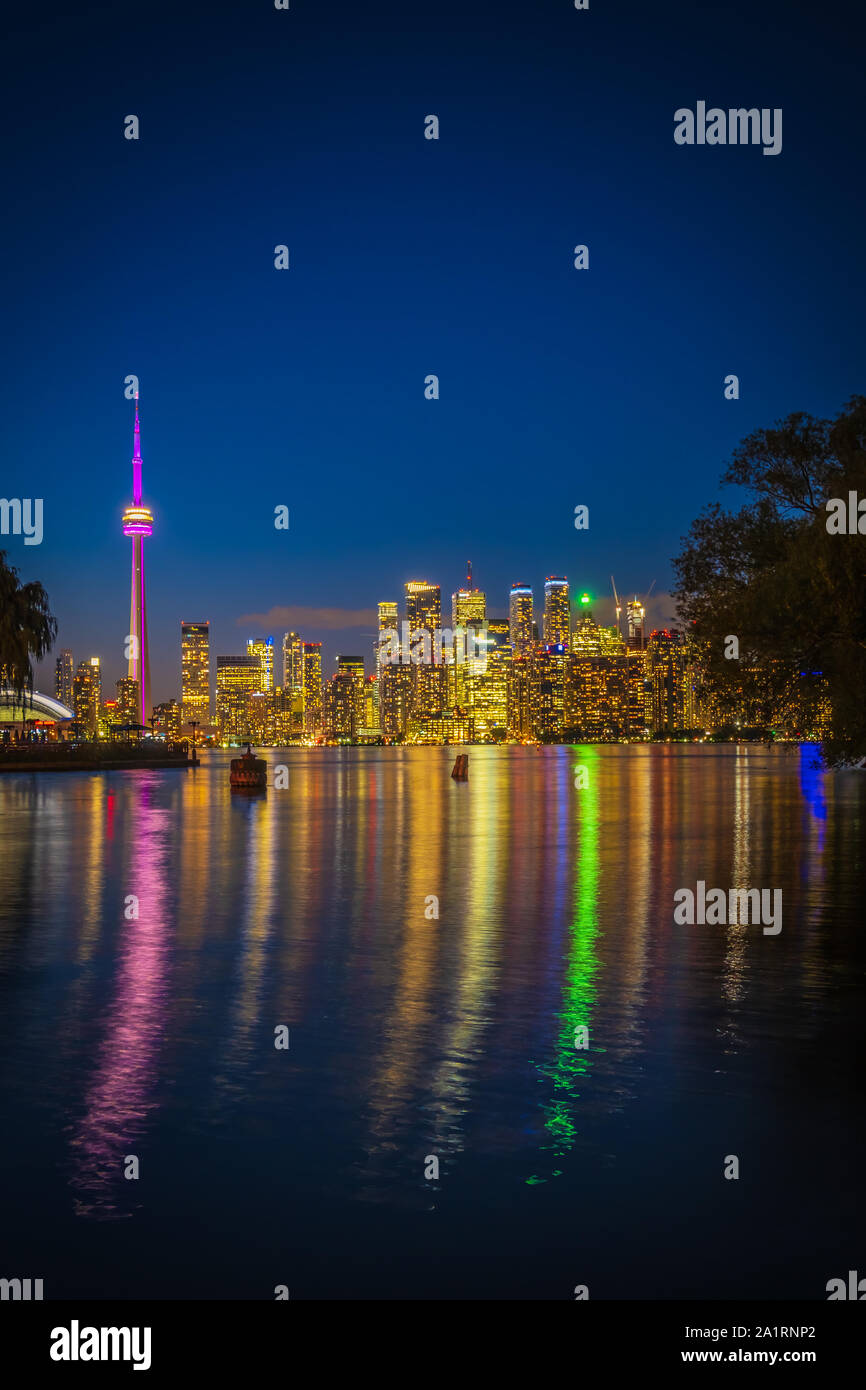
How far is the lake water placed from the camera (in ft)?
21.1

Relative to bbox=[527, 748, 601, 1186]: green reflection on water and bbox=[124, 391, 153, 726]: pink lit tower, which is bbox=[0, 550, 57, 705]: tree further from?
bbox=[124, 391, 153, 726]: pink lit tower

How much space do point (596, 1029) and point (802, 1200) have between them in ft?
14.0

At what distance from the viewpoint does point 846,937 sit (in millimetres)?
16297

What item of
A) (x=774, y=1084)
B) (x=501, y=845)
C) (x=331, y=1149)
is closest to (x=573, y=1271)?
(x=331, y=1149)

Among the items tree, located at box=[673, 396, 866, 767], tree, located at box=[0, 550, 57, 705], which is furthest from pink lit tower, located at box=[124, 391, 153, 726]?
tree, located at box=[673, 396, 866, 767]

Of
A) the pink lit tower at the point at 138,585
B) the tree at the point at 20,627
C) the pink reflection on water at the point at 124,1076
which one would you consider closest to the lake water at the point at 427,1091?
the pink reflection on water at the point at 124,1076

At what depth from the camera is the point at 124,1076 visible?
9680mm

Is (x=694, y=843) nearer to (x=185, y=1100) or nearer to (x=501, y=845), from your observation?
(x=501, y=845)

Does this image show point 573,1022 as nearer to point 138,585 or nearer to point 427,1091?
point 427,1091

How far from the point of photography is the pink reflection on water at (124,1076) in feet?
23.9

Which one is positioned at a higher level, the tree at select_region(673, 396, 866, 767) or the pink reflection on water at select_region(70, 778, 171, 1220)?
the tree at select_region(673, 396, 866, 767)

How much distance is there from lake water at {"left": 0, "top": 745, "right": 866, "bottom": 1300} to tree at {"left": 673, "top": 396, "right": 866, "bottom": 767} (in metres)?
4.30
